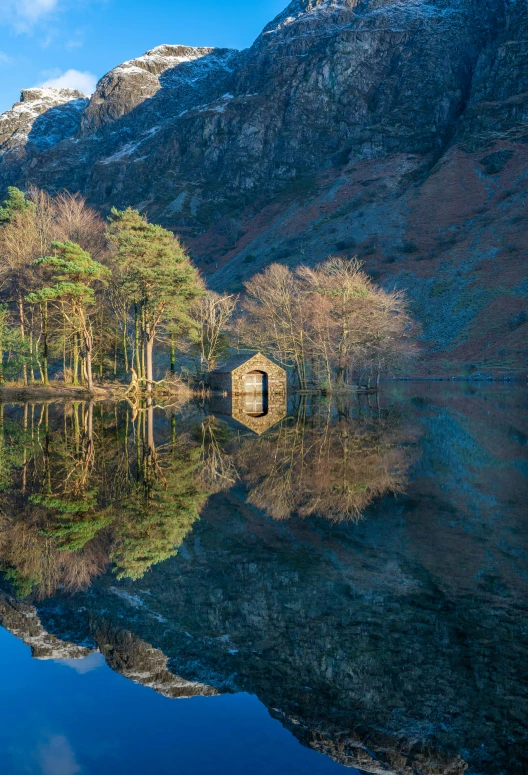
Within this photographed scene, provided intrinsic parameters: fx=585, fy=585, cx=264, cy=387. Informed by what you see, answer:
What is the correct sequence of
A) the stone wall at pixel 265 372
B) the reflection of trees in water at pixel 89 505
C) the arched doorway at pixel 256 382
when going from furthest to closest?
the arched doorway at pixel 256 382 → the stone wall at pixel 265 372 → the reflection of trees in water at pixel 89 505

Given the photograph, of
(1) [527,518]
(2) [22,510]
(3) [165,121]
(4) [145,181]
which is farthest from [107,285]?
(3) [165,121]

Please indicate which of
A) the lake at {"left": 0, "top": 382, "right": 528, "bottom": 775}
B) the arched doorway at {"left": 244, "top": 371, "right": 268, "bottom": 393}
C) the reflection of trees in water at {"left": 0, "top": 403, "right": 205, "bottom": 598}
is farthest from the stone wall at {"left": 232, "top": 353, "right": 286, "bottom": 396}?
the lake at {"left": 0, "top": 382, "right": 528, "bottom": 775}

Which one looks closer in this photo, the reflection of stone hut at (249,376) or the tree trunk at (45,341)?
the tree trunk at (45,341)

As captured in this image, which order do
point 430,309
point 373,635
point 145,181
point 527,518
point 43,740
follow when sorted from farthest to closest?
point 145,181, point 430,309, point 527,518, point 373,635, point 43,740

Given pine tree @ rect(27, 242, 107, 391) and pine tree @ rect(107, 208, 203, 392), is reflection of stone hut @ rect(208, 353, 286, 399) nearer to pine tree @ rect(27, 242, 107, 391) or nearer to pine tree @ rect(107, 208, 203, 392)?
pine tree @ rect(107, 208, 203, 392)

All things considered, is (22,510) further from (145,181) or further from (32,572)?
(145,181)

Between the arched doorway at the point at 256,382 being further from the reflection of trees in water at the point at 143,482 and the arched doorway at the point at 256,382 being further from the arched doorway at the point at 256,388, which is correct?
the reflection of trees in water at the point at 143,482

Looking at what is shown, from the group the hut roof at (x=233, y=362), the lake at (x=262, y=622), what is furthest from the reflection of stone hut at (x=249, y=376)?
the lake at (x=262, y=622)
